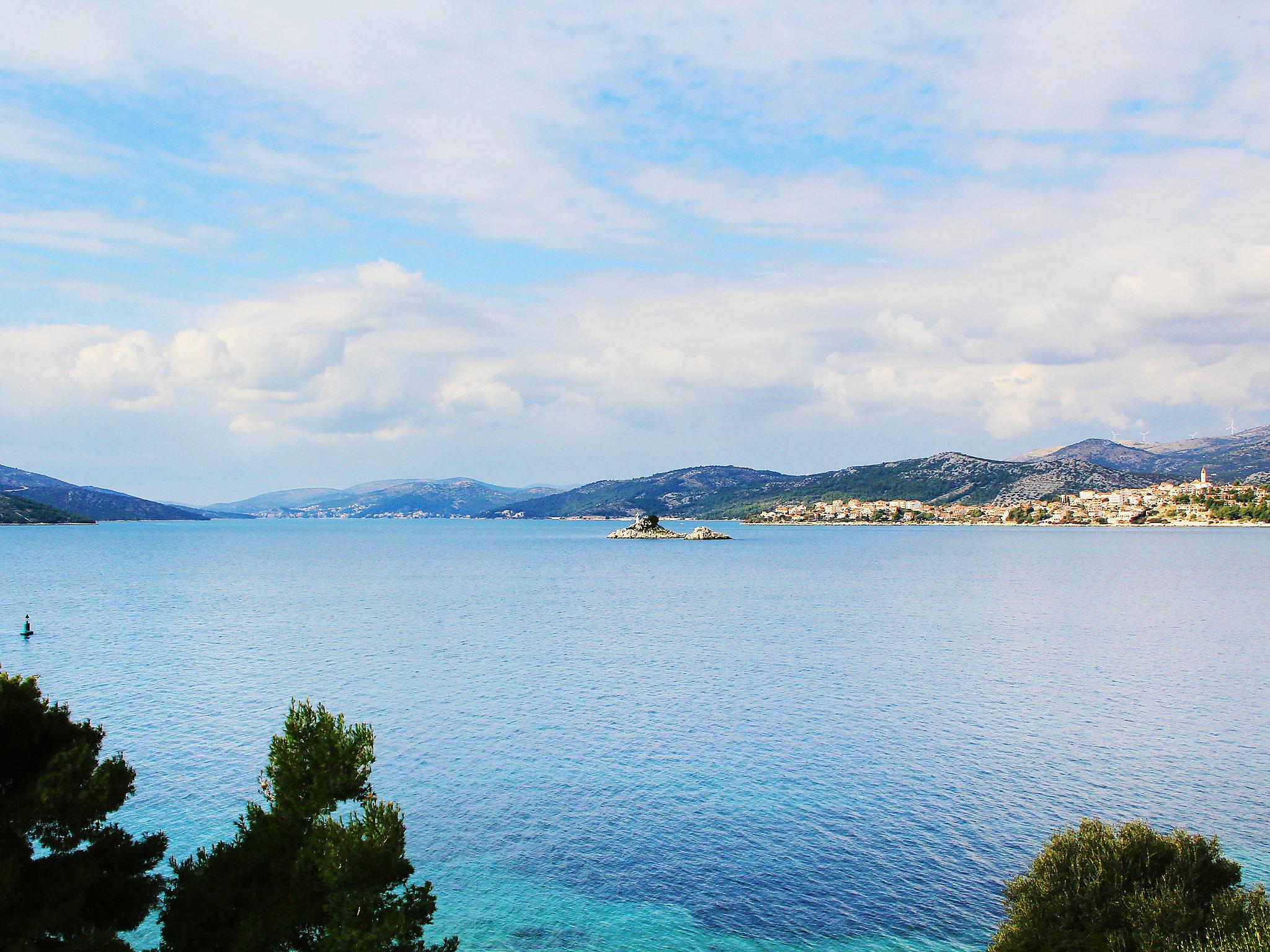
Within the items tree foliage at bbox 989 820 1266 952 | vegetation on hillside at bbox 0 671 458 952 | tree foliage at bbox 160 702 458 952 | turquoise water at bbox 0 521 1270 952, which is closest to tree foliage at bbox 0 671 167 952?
vegetation on hillside at bbox 0 671 458 952

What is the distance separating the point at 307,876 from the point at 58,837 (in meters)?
5.58

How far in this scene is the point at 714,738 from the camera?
4691 cm

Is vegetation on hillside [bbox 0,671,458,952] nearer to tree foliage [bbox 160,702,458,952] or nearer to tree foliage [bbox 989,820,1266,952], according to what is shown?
tree foliage [bbox 160,702,458,952]

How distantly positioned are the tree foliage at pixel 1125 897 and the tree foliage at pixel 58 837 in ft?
73.3

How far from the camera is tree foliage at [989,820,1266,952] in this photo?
1959 centimetres

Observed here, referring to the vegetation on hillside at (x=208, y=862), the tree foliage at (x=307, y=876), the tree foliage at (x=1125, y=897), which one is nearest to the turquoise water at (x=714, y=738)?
the tree foliage at (x=1125, y=897)

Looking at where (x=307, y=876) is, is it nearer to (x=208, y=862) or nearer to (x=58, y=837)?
(x=208, y=862)

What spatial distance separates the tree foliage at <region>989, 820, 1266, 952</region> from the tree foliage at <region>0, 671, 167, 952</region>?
22.4 meters

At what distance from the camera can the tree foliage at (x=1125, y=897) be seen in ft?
64.3

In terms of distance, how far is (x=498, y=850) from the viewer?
31984 mm

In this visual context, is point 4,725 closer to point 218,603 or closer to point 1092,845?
point 1092,845

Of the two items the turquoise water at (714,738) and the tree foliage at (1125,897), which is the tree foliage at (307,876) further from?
the tree foliage at (1125,897)

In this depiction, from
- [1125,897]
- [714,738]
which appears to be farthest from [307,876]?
[714,738]

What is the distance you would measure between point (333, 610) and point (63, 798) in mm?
93760
